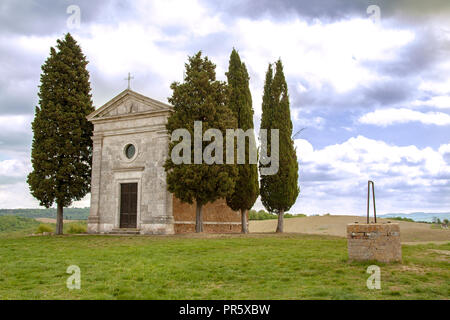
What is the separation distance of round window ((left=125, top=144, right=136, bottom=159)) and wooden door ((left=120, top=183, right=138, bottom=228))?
68.3 inches

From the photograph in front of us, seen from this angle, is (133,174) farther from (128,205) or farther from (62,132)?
(62,132)

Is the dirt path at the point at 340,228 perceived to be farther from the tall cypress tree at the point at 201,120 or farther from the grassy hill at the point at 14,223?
the grassy hill at the point at 14,223

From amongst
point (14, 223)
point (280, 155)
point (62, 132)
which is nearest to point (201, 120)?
point (280, 155)

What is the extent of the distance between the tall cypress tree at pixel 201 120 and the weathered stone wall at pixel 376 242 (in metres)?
10.3

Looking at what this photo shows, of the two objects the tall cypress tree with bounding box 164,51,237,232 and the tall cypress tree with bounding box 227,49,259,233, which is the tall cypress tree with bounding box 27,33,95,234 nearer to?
the tall cypress tree with bounding box 164,51,237,232

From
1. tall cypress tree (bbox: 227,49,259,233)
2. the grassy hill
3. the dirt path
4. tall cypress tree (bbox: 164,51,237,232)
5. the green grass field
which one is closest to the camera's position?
the green grass field

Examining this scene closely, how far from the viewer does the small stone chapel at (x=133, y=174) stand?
73.6 feet

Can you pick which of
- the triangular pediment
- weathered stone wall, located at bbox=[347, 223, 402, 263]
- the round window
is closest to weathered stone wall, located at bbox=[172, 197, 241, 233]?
the round window

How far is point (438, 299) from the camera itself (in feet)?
22.7

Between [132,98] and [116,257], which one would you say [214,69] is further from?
[116,257]

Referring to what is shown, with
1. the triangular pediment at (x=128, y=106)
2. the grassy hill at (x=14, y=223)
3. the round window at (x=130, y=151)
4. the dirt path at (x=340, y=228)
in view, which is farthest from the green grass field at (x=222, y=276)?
the grassy hill at (x=14, y=223)

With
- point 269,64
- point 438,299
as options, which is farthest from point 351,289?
point 269,64

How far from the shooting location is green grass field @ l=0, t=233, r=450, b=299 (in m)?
7.42
